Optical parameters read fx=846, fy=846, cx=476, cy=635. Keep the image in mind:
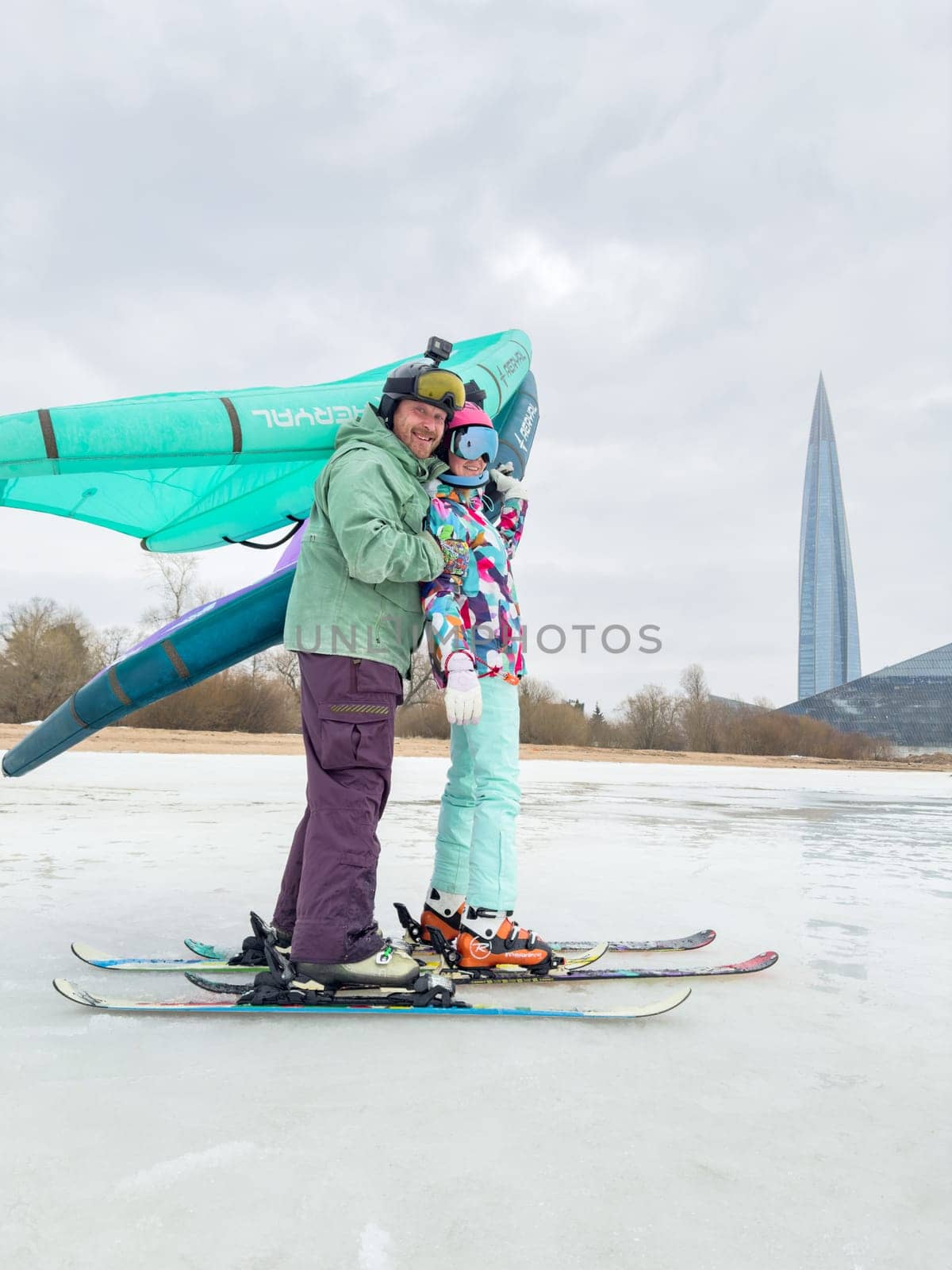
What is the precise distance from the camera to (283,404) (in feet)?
8.66

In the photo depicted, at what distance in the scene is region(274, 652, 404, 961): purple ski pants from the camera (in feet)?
5.93

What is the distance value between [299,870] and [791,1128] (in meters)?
1.36

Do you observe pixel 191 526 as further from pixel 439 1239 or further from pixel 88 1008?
pixel 439 1239

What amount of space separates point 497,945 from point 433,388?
4.47 feet

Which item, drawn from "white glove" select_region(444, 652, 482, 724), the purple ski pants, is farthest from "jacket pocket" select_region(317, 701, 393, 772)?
"white glove" select_region(444, 652, 482, 724)

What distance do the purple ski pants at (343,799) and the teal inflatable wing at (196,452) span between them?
2.82 feet

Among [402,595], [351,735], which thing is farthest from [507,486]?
[351,735]

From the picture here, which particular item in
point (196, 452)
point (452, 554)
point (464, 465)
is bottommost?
point (452, 554)

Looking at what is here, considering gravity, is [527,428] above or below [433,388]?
above

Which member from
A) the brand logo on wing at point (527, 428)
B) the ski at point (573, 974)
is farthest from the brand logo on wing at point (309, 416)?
the ski at point (573, 974)

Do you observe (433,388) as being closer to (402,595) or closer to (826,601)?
(402,595)

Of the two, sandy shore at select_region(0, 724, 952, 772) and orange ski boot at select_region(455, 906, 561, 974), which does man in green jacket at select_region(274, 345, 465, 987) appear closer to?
orange ski boot at select_region(455, 906, 561, 974)

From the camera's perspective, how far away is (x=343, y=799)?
1852 millimetres

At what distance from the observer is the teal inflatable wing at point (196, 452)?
7.23ft
